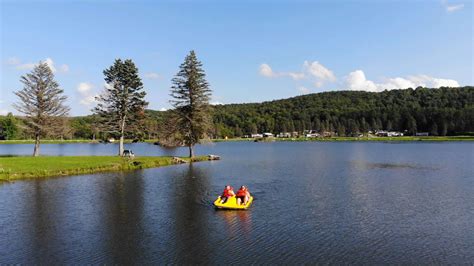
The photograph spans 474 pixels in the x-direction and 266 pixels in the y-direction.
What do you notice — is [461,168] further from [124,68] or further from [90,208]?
[124,68]

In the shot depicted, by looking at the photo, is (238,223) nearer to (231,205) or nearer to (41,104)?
(231,205)

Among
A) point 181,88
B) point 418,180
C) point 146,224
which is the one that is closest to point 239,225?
point 146,224

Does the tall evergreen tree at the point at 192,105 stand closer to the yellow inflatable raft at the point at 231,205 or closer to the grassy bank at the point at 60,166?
the grassy bank at the point at 60,166

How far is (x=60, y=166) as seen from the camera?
173ft

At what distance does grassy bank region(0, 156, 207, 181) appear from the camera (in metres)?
47.1

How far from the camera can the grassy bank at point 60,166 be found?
1854 inches

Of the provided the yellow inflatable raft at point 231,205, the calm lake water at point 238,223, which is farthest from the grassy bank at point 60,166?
the yellow inflatable raft at point 231,205

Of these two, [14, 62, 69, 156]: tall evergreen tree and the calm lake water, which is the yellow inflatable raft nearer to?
the calm lake water

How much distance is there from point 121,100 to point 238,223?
174 feet

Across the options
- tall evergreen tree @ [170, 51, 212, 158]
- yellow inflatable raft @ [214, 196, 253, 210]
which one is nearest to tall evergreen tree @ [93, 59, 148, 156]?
tall evergreen tree @ [170, 51, 212, 158]

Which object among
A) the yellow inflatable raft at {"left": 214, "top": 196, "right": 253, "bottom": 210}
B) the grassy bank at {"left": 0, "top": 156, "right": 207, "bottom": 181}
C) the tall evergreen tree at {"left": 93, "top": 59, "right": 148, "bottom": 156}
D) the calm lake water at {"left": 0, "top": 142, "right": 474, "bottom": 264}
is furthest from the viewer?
the tall evergreen tree at {"left": 93, "top": 59, "right": 148, "bottom": 156}

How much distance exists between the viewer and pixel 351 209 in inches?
1204

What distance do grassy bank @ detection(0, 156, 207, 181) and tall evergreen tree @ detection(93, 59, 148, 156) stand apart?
12812 millimetres

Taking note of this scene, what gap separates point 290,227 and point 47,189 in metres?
25.9
